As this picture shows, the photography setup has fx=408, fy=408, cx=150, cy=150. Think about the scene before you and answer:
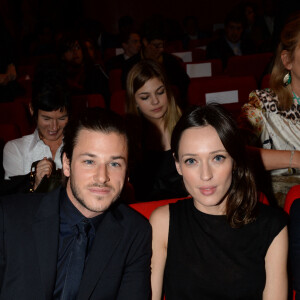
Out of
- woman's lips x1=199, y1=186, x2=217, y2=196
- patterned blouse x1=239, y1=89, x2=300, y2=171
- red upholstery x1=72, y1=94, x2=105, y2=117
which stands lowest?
woman's lips x1=199, y1=186, x2=217, y2=196

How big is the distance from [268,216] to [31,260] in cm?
89

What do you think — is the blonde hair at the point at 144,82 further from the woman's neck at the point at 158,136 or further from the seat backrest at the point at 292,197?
the seat backrest at the point at 292,197

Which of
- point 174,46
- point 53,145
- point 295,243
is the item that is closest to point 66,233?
point 295,243

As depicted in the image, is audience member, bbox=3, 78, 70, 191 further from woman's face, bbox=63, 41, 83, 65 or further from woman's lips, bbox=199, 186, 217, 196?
woman's face, bbox=63, 41, 83, 65

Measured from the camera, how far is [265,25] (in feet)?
25.9

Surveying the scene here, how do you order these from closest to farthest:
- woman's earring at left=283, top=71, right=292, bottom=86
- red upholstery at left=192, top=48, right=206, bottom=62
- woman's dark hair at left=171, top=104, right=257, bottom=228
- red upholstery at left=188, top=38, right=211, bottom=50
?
woman's dark hair at left=171, top=104, right=257, bottom=228 → woman's earring at left=283, top=71, right=292, bottom=86 → red upholstery at left=192, top=48, right=206, bottom=62 → red upholstery at left=188, top=38, right=211, bottom=50

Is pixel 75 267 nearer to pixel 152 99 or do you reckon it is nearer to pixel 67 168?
pixel 67 168

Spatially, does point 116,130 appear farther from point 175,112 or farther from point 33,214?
point 175,112

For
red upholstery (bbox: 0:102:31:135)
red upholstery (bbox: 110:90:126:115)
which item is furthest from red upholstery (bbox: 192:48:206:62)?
red upholstery (bbox: 0:102:31:135)

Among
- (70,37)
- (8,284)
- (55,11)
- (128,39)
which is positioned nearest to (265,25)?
(128,39)

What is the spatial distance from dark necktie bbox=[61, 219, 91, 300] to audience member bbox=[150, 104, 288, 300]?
277mm

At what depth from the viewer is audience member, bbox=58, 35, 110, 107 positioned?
4.40 m

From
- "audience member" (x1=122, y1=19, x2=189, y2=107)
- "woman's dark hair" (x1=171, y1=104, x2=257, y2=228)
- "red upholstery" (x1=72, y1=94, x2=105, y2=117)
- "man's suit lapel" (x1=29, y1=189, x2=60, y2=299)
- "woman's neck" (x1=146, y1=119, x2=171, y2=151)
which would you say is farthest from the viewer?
"audience member" (x1=122, y1=19, x2=189, y2=107)

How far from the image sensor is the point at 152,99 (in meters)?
2.78
